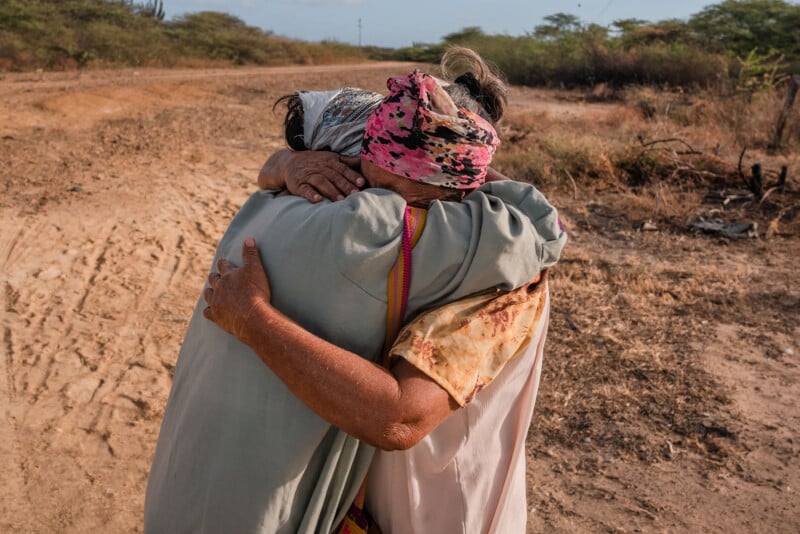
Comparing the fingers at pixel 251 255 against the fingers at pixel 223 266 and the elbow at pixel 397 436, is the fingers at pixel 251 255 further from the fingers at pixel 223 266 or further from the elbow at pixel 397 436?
the elbow at pixel 397 436

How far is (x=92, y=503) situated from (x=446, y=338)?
219cm

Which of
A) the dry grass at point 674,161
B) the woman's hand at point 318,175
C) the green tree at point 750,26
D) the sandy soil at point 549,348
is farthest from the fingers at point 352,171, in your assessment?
the green tree at point 750,26

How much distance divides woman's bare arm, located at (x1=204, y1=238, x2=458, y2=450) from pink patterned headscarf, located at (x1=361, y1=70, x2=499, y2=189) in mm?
340

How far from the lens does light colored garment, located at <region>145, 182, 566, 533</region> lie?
4.05 ft

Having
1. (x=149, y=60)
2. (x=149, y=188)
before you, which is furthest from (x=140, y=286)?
(x=149, y=60)

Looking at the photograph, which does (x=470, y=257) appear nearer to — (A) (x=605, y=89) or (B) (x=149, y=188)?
(B) (x=149, y=188)

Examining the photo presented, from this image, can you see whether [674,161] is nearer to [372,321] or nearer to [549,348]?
[549,348]

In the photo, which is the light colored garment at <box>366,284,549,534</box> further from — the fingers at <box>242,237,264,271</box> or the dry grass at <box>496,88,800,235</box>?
the dry grass at <box>496,88,800,235</box>

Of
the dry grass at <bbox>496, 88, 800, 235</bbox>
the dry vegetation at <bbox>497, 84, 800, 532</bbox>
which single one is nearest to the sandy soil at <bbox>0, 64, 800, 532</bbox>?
the dry vegetation at <bbox>497, 84, 800, 532</bbox>

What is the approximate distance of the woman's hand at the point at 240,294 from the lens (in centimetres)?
125

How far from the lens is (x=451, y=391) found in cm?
124

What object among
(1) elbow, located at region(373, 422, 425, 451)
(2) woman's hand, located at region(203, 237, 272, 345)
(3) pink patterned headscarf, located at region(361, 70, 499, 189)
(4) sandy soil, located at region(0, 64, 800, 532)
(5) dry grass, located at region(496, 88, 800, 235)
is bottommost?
(4) sandy soil, located at region(0, 64, 800, 532)

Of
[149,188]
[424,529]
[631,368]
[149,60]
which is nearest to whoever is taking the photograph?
[424,529]

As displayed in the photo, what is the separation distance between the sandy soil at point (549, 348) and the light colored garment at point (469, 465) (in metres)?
1.47
